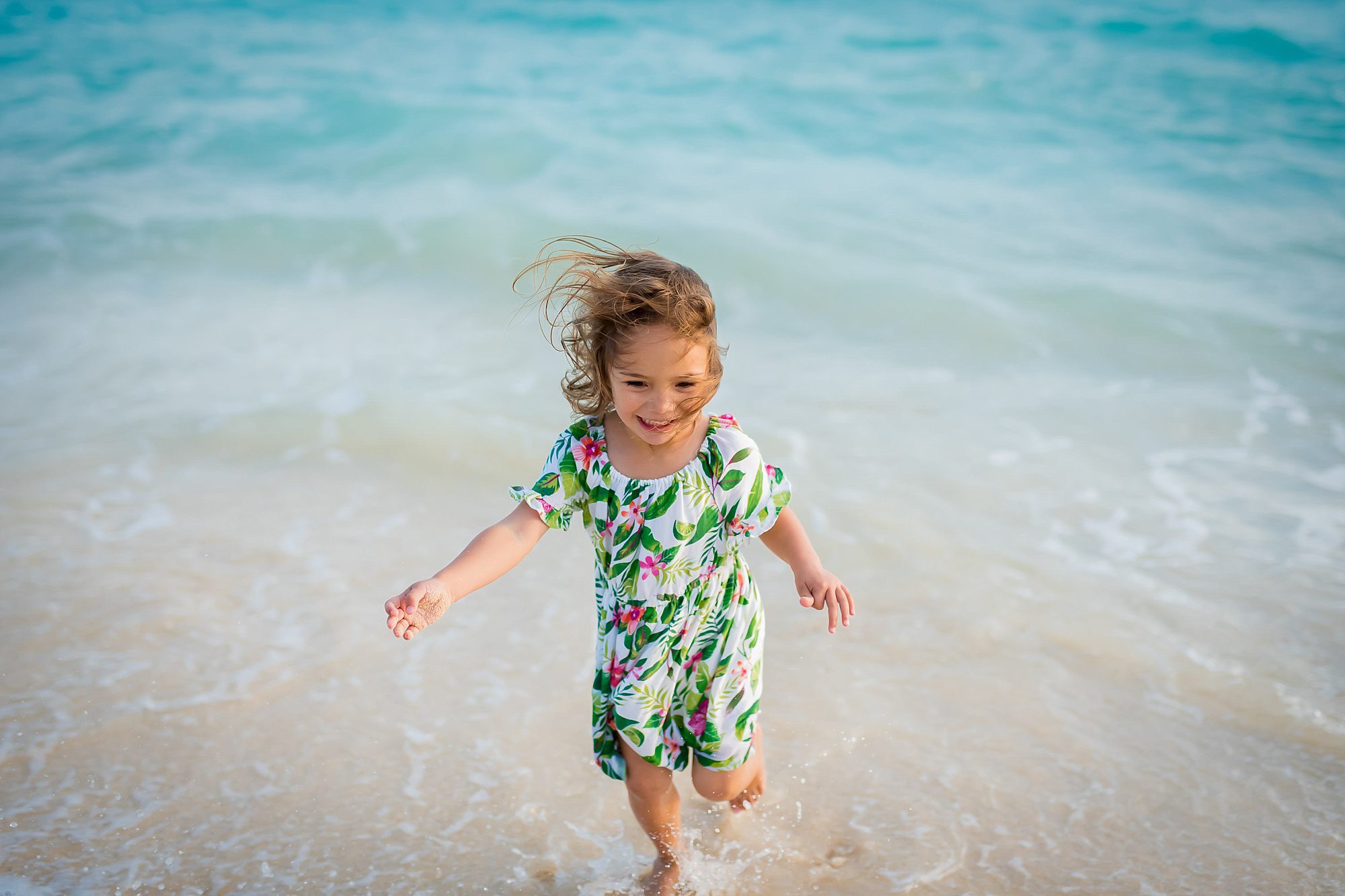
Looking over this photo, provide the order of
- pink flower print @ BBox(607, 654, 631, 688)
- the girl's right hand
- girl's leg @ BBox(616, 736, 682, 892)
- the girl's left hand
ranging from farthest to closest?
girl's leg @ BBox(616, 736, 682, 892) → pink flower print @ BBox(607, 654, 631, 688) → the girl's left hand → the girl's right hand

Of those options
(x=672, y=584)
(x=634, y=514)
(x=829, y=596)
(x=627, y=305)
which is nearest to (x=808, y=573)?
(x=829, y=596)

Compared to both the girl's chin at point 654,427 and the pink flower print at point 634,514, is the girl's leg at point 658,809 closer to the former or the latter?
the pink flower print at point 634,514

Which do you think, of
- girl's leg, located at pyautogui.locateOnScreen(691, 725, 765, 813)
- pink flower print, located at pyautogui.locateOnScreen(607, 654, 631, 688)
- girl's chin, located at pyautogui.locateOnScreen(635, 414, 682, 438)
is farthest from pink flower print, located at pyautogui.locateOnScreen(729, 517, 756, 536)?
girl's leg, located at pyautogui.locateOnScreen(691, 725, 765, 813)

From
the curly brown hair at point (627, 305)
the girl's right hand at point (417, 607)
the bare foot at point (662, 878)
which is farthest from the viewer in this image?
the bare foot at point (662, 878)

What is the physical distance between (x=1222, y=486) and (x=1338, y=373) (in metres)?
2.32

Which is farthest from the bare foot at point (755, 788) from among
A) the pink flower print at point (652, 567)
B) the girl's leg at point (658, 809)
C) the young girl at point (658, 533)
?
the pink flower print at point (652, 567)

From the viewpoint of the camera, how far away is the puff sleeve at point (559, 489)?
242 cm

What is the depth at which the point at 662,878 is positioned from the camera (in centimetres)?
272

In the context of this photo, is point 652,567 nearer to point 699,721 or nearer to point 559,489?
point 559,489

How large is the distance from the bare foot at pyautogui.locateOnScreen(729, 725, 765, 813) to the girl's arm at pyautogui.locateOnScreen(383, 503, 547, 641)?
830 millimetres

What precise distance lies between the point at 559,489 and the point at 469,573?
291 mm

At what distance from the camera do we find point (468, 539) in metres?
4.53

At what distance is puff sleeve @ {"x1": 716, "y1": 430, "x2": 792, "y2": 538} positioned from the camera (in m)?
2.42

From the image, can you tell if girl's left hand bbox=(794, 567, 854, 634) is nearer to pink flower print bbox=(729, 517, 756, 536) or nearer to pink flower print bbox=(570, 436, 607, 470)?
pink flower print bbox=(729, 517, 756, 536)
